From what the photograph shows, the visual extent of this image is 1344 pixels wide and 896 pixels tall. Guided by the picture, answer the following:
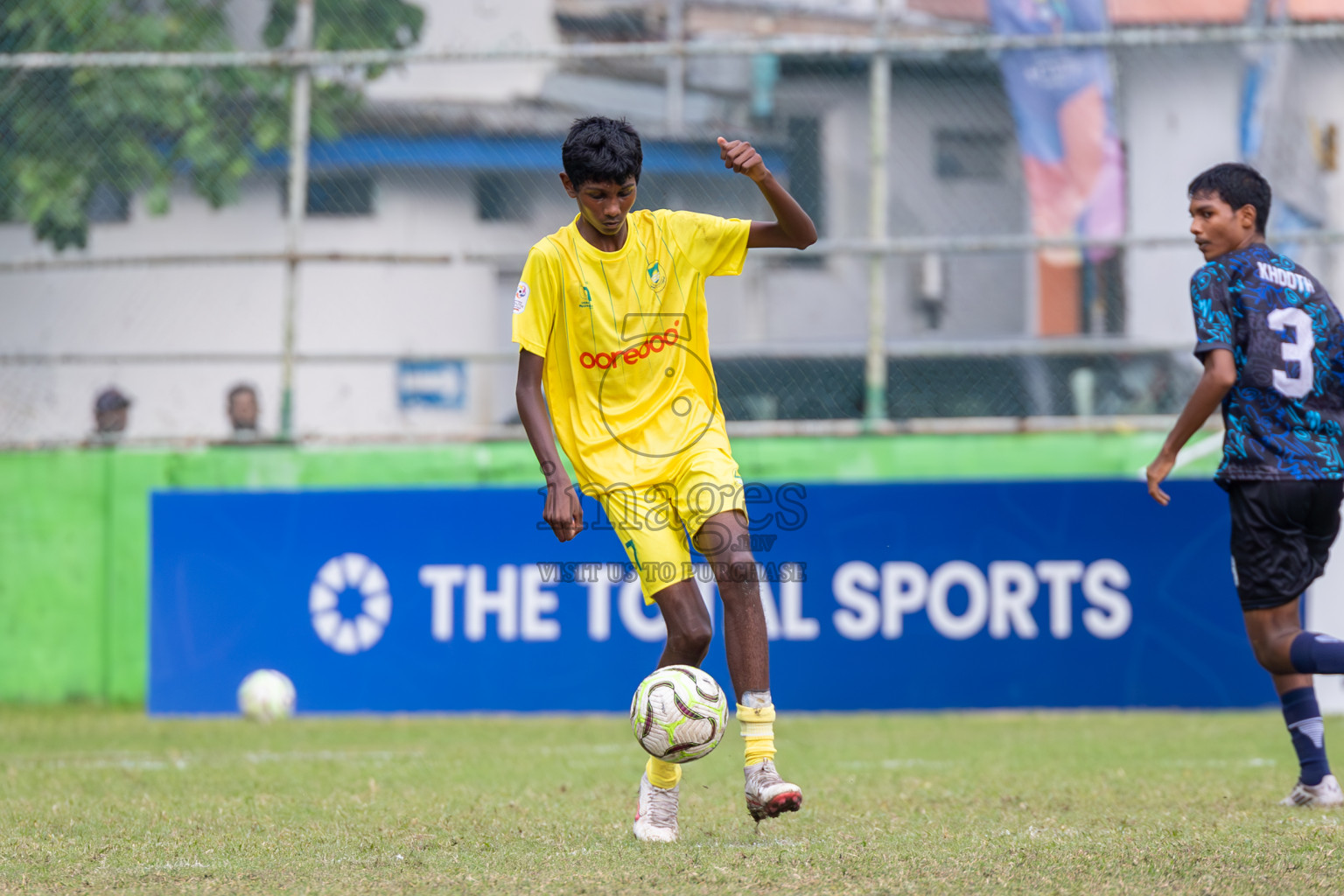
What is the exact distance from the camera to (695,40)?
380 inches

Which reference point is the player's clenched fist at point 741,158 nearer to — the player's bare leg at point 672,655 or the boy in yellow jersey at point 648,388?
the boy in yellow jersey at point 648,388

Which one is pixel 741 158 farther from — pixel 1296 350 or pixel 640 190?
pixel 640 190

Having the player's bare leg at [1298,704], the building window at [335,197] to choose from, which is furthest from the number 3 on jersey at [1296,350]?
the building window at [335,197]

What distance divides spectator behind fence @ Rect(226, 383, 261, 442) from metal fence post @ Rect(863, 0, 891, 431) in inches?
149

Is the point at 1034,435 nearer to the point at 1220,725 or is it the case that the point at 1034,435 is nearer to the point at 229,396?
the point at 1220,725

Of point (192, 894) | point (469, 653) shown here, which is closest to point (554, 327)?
point (192, 894)

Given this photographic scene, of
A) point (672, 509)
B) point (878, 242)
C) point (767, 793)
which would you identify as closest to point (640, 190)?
point (878, 242)

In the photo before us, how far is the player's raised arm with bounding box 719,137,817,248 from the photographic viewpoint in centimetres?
414

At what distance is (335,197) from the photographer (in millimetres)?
9648

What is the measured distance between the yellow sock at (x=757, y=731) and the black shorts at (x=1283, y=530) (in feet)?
5.66

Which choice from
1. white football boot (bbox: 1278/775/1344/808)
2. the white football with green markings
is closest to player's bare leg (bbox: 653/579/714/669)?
the white football with green markings

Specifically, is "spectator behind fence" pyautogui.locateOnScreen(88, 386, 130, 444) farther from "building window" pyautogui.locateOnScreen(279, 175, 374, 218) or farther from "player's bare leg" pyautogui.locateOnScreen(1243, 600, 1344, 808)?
"player's bare leg" pyautogui.locateOnScreen(1243, 600, 1344, 808)

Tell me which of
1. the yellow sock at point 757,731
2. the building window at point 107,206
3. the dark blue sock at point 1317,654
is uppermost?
the building window at point 107,206

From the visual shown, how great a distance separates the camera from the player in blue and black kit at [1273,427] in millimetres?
4793
